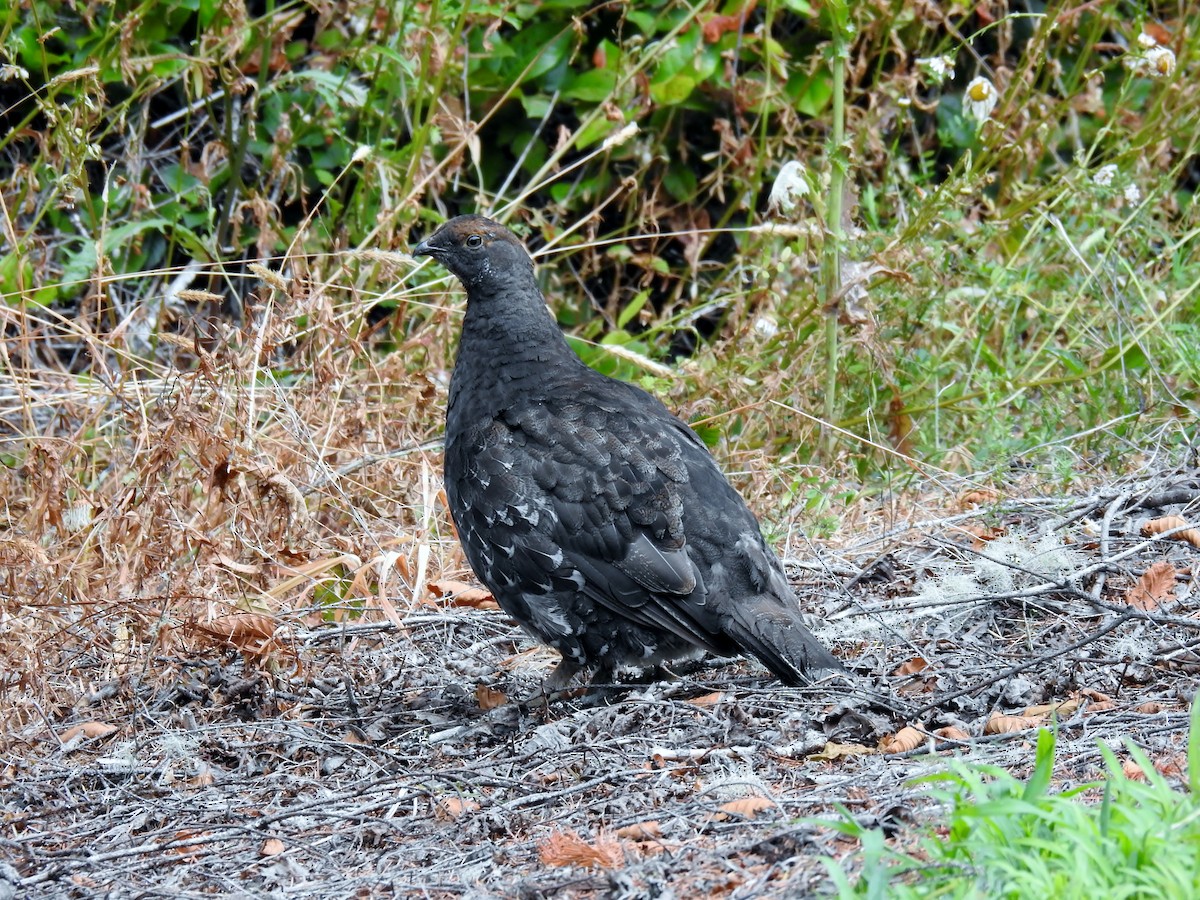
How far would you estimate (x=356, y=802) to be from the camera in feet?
12.4

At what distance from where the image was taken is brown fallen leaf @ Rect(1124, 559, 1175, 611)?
468cm

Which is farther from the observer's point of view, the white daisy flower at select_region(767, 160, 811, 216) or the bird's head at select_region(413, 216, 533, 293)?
the white daisy flower at select_region(767, 160, 811, 216)

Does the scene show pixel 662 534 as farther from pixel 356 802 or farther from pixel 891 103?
pixel 891 103

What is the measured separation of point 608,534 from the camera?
15.0ft

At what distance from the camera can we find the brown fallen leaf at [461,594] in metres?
5.49

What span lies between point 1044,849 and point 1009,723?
1.23 m

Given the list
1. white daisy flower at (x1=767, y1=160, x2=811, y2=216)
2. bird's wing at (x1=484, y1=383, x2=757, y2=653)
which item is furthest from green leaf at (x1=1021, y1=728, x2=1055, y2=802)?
white daisy flower at (x1=767, y1=160, x2=811, y2=216)

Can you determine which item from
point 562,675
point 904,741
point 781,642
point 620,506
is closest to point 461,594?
point 562,675

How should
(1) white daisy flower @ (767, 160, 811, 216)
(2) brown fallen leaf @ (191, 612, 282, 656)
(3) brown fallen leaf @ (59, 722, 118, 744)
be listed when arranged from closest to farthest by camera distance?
1. (3) brown fallen leaf @ (59, 722, 118, 744)
2. (2) brown fallen leaf @ (191, 612, 282, 656)
3. (1) white daisy flower @ (767, 160, 811, 216)

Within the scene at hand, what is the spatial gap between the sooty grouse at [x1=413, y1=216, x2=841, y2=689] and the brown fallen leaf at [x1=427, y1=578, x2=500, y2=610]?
2.30ft

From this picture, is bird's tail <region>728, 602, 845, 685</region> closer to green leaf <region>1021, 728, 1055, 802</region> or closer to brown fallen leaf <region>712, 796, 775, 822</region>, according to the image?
brown fallen leaf <region>712, 796, 775, 822</region>

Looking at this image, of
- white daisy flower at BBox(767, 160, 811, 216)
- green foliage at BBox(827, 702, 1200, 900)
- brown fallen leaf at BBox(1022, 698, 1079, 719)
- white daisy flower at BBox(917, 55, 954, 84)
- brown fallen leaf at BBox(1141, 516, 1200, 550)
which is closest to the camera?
green foliage at BBox(827, 702, 1200, 900)

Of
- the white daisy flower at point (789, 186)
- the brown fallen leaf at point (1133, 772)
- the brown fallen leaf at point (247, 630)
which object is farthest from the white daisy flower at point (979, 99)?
the brown fallen leaf at point (247, 630)

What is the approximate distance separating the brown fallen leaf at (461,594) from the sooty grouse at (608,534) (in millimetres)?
700
